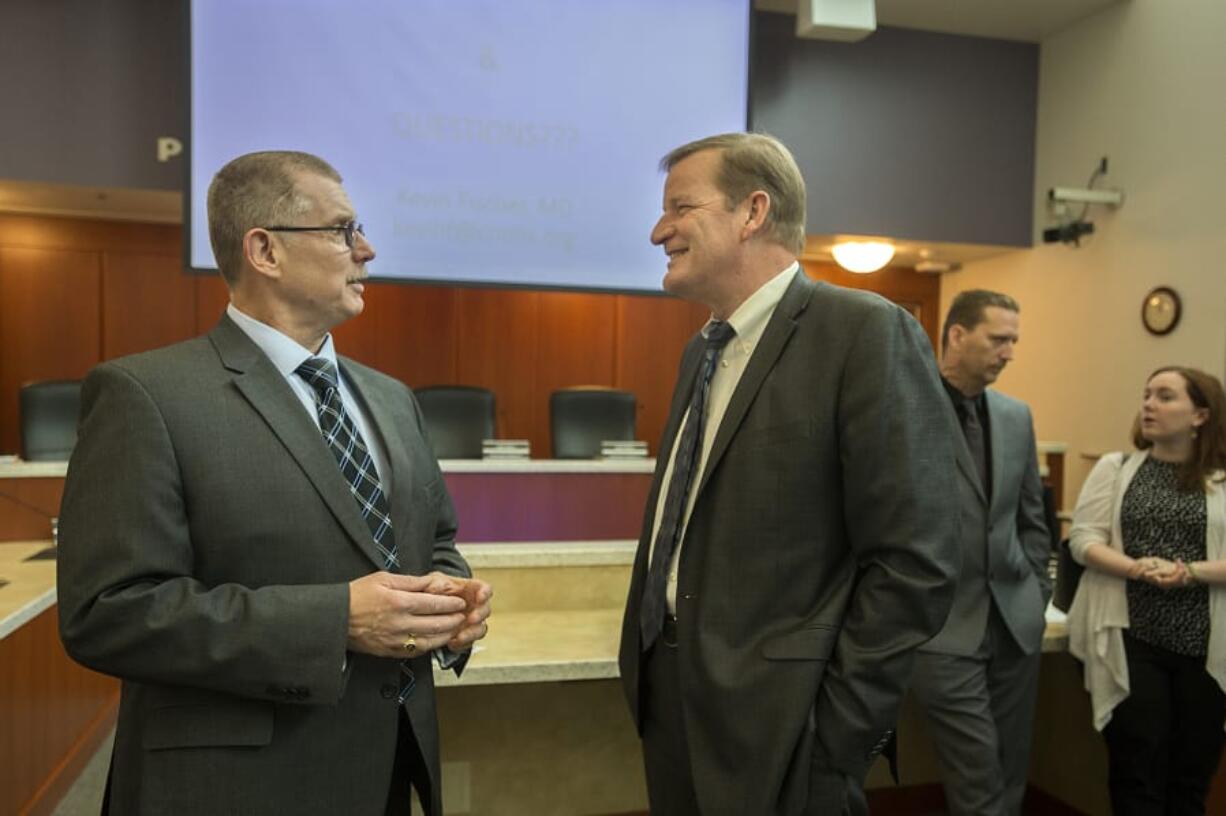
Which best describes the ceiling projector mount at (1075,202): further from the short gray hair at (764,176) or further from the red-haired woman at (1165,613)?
the short gray hair at (764,176)

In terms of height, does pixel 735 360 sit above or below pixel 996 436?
above

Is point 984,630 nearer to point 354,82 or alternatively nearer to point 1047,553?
point 1047,553

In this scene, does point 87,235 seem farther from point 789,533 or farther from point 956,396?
point 789,533

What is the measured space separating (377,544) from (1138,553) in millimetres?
2097

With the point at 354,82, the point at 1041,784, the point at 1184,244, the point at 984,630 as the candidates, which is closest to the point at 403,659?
the point at 984,630

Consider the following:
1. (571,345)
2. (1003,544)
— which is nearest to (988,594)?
(1003,544)

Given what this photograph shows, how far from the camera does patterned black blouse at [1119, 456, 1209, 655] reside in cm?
230

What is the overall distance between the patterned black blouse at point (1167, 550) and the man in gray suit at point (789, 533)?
1402 millimetres

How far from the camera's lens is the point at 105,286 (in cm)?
636

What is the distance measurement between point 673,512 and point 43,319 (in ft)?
20.9

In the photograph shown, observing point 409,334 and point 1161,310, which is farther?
point 409,334

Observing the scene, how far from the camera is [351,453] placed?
4.08 ft

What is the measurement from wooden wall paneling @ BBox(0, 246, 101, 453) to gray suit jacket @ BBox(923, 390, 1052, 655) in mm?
6015

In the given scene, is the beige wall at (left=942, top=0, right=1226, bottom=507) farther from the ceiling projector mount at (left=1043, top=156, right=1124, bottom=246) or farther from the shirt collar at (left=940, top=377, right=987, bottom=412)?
the shirt collar at (left=940, top=377, right=987, bottom=412)
